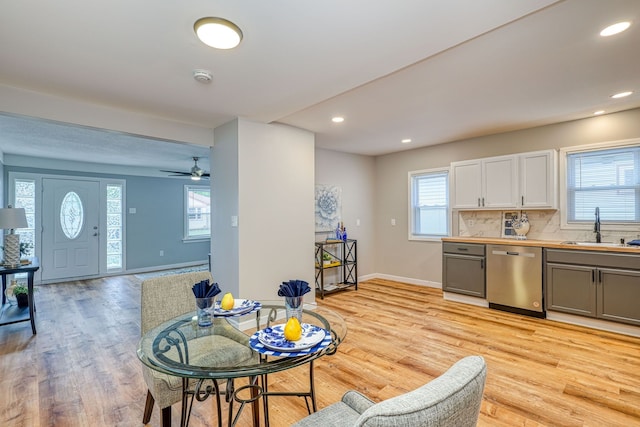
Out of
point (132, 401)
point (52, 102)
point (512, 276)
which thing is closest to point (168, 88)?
point (52, 102)

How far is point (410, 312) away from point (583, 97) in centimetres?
302

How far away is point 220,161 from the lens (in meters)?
3.83

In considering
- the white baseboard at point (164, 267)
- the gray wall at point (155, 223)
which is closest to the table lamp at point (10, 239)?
the gray wall at point (155, 223)

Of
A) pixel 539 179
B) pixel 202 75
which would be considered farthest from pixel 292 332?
pixel 539 179

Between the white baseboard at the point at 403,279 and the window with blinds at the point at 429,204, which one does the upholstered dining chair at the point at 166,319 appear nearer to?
the white baseboard at the point at 403,279

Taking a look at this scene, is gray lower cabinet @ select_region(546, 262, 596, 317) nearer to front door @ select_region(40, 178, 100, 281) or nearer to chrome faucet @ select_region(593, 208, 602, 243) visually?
chrome faucet @ select_region(593, 208, 602, 243)

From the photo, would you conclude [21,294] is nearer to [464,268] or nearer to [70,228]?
[70,228]

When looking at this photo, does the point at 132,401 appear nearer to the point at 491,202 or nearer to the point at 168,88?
the point at 168,88

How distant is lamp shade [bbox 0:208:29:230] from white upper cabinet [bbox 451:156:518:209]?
5628 mm

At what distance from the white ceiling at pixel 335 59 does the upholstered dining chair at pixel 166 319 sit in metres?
1.55

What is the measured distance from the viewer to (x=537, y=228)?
420 cm

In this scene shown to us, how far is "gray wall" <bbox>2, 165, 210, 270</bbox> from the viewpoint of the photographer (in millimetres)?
6961

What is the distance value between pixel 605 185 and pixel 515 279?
5.02 feet

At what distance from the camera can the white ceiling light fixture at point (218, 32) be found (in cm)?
175
